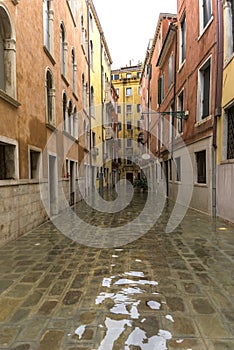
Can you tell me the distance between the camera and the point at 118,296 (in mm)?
3098

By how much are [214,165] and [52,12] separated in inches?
310

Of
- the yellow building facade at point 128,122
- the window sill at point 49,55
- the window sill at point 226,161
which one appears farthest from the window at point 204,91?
the yellow building facade at point 128,122

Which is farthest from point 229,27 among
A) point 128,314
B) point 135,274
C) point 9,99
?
point 128,314

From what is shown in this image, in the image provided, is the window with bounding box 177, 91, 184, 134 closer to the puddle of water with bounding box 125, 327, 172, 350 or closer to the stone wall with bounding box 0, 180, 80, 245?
the stone wall with bounding box 0, 180, 80, 245

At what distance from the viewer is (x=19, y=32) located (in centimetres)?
637

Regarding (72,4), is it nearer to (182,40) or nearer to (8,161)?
(182,40)

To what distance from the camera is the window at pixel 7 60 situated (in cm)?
591

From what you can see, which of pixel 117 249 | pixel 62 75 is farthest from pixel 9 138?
pixel 62 75

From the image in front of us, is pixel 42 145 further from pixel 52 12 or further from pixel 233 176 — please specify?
pixel 233 176

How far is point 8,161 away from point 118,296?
4.35 m

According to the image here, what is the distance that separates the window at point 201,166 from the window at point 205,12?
466 centimetres

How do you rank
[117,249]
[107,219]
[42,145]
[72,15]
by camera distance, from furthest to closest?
1. [72,15]
2. [107,219]
3. [42,145]
4. [117,249]

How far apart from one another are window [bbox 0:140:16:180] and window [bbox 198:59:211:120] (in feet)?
22.4

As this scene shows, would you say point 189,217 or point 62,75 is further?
point 62,75
